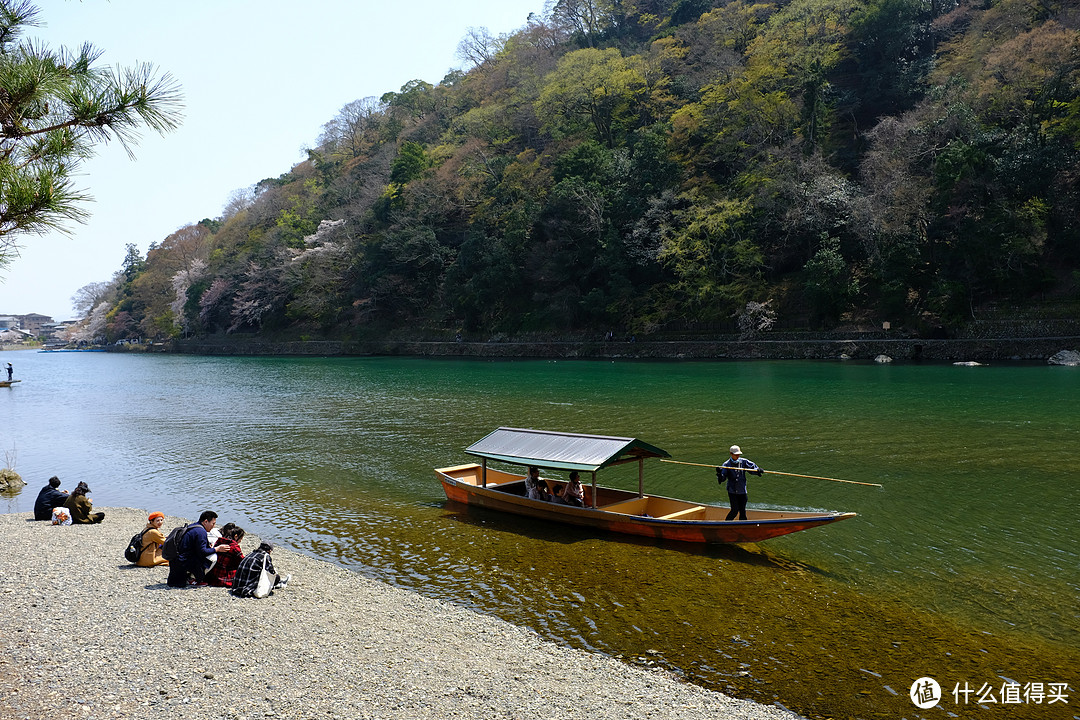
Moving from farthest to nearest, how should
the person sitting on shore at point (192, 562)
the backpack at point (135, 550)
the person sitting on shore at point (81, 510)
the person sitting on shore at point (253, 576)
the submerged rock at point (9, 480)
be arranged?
the submerged rock at point (9, 480) → the person sitting on shore at point (81, 510) → the backpack at point (135, 550) → the person sitting on shore at point (192, 562) → the person sitting on shore at point (253, 576)

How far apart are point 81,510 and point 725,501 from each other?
1422 centimetres

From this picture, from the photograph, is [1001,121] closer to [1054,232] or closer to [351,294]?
[1054,232]

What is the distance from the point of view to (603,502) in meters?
14.5

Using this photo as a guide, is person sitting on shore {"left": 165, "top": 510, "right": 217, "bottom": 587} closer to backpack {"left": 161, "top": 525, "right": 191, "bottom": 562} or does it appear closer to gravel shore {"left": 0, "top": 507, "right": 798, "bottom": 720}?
backpack {"left": 161, "top": 525, "right": 191, "bottom": 562}

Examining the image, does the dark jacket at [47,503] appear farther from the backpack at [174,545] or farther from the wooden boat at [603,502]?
the wooden boat at [603,502]

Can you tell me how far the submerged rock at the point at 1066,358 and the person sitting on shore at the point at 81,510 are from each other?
152 feet

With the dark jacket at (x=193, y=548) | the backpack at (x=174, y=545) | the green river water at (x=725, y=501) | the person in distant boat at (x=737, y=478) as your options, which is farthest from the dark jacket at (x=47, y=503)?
the person in distant boat at (x=737, y=478)

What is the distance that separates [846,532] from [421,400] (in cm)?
2493

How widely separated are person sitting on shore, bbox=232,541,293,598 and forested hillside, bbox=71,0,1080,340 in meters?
45.2

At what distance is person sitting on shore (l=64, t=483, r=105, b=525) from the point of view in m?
14.4

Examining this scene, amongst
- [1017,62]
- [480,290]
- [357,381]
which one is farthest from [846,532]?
[480,290]

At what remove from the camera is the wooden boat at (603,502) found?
11.8m

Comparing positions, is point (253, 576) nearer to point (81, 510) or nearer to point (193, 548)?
point (193, 548)

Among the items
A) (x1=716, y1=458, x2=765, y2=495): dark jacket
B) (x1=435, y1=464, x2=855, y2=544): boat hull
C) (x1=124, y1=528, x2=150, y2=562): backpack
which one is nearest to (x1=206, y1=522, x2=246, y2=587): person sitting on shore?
(x1=124, y1=528, x2=150, y2=562): backpack
